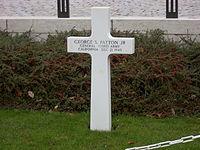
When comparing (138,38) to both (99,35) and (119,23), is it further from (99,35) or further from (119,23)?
(99,35)

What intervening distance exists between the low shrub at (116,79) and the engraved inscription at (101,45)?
116 centimetres

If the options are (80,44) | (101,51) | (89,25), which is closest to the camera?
(101,51)

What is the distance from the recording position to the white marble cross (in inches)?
211

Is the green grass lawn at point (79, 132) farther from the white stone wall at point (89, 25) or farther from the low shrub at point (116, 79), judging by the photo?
the white stone wall at point (89, 25)

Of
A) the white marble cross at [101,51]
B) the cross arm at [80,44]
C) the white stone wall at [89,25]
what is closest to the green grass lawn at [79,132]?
the white marble cross at [101,51]

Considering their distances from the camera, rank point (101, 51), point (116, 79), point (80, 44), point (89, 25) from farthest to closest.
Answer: point (89, 25), point (116, 79), point (80, 44), point (101, 51)

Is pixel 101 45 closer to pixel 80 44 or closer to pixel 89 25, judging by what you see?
pixel 80 44

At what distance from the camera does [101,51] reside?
5.41m

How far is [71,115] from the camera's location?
628cm

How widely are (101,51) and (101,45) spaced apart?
61 mm

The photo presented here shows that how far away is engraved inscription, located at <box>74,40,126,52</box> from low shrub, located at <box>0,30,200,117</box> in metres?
1.16

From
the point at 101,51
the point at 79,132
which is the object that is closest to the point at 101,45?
the point at 101,51

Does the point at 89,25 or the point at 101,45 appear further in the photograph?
the point at 89,25

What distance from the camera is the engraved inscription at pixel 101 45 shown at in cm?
535
